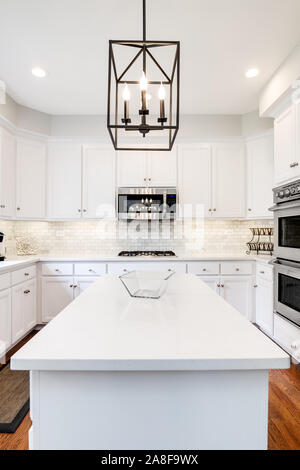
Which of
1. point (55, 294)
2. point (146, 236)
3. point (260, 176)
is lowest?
point (55, 294)

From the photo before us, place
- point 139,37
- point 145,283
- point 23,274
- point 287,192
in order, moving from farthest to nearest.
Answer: point 23,274 < point 287,192 < point 139,37 < point 145,283

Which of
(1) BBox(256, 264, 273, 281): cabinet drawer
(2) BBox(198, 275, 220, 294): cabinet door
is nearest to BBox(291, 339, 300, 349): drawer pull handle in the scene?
(1) BBox(256, 264, 273, 281): cabinet drawer

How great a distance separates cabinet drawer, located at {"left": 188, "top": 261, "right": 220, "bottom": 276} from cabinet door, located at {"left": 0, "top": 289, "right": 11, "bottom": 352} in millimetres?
2003

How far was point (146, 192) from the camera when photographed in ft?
10.9

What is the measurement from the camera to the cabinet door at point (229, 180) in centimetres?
343

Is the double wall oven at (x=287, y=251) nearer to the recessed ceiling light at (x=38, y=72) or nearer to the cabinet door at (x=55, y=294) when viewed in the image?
the cabinet door at (x=55, y=294)

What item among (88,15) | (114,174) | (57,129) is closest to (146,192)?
(114,174)

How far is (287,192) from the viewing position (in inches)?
92.7

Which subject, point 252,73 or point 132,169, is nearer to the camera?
point 252,73

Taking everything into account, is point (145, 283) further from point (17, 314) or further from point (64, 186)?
point (64, 186)

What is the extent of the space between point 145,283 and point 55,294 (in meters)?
Answer: 2.00

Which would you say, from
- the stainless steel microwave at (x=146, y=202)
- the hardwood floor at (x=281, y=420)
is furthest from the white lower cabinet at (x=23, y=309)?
the stainless steel microwave at (x=146, y=202)

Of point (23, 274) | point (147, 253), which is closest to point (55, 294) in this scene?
point (23, 274)

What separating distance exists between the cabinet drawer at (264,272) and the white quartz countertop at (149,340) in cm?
185
